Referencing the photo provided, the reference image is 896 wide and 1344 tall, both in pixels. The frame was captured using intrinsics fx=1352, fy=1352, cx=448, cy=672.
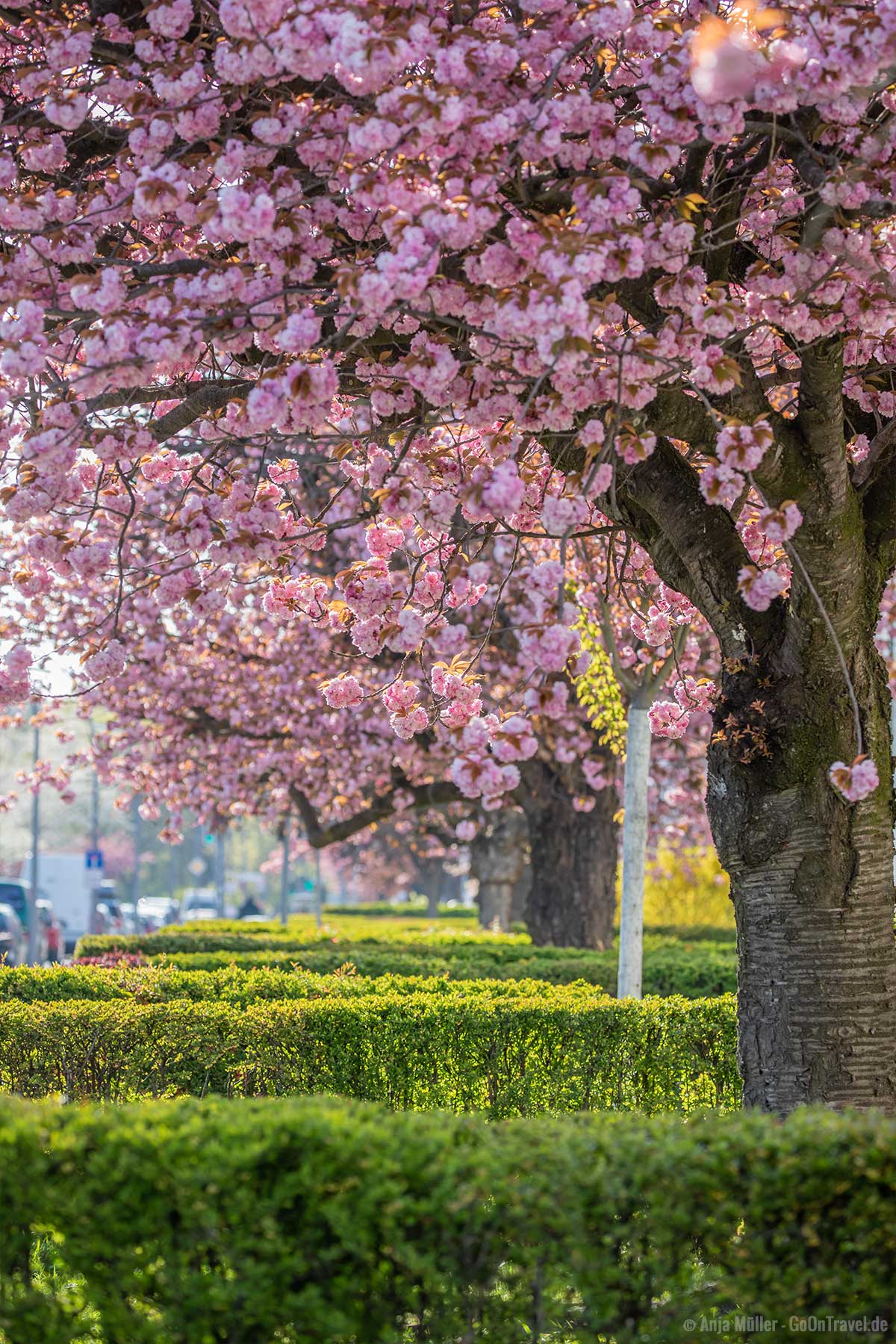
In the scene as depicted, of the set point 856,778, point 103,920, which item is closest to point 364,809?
point 856,778

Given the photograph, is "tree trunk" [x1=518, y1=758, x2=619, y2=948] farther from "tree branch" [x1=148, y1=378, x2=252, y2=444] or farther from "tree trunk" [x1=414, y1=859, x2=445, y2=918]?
"tree trunk" [x1=414, y1=859, x2=445, y2=918]

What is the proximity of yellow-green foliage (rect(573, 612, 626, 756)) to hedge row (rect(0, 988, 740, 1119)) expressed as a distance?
2854mm

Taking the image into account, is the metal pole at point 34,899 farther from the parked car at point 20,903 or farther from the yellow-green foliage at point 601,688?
the yellow-green foliage at point 601,688

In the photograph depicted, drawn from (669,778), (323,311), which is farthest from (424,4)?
(669,778)

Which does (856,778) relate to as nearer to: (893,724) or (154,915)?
(893,724)

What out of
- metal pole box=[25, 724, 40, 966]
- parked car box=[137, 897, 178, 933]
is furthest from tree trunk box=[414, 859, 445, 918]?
→ metal pole box=[25, 724, 40, 966]

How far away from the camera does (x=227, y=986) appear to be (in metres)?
8.73

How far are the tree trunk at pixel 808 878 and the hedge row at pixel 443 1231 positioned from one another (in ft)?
5.20

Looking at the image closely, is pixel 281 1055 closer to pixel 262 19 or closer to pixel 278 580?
pixel 278 580

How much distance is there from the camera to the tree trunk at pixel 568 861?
1577 cm

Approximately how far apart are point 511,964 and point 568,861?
12.3 ft

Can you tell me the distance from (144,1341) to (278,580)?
11.9 ft

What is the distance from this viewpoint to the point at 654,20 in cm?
504

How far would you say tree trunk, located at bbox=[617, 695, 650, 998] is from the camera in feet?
29.0
